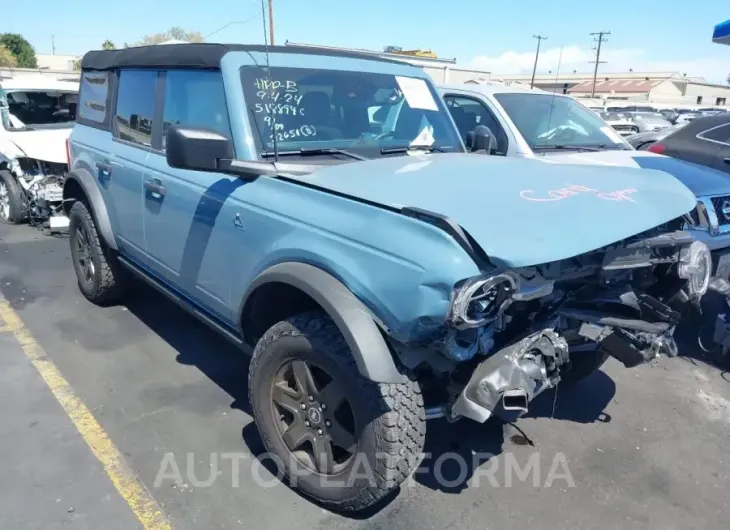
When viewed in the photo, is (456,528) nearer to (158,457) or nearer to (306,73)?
(158,457)

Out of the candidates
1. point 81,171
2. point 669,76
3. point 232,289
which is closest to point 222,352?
point 232,289

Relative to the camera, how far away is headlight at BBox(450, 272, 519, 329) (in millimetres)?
2166

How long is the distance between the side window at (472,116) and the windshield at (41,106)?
5.83 m

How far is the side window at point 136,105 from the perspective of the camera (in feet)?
13.4

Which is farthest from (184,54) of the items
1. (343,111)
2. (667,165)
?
(667,165)

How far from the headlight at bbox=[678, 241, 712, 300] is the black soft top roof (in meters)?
2.22

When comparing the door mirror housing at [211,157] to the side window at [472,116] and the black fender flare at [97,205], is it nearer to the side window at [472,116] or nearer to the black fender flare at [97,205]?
the black fender flare at [97,205]

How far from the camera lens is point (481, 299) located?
2.26m

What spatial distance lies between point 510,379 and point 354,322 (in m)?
0.64

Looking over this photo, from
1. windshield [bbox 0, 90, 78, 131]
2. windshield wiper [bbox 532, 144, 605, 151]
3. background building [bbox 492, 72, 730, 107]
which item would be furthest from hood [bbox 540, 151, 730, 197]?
background building [bbox 492, 72, 730, 107]

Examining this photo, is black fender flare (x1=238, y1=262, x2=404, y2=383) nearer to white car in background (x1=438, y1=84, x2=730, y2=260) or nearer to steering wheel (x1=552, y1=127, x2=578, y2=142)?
white car in background (x1=438, y1=84, x2=730, y2=260)

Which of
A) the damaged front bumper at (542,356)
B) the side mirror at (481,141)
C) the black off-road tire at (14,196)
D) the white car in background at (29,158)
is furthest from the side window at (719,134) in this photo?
the black off-road tire at (14,196)

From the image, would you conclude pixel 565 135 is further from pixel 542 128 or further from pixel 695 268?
pixel 695 268

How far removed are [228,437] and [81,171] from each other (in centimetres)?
273
